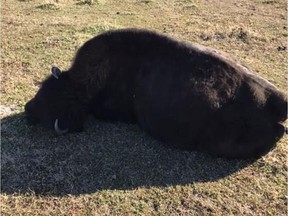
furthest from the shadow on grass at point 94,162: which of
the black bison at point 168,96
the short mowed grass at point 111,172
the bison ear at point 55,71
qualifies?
the bison ear at point 55,71

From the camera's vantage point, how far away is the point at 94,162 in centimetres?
638

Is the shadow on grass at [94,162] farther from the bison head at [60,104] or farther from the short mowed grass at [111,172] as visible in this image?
the bison head at [60,104]

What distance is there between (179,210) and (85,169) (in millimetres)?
1321

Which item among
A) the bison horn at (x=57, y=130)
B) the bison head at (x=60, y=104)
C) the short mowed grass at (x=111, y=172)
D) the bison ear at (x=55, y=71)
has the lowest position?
the short mowed grass at (x=111, y=172)

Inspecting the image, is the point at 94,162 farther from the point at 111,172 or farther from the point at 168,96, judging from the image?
the point at 168,96

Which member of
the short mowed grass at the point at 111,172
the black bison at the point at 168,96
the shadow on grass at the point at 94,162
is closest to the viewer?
the short mowed grass at the point at 111,172

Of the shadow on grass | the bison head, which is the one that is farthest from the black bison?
the shadow on grass

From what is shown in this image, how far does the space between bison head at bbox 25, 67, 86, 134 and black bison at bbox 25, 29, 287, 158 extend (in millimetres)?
14

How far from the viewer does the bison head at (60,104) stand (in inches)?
272

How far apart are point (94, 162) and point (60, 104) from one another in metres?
1.05

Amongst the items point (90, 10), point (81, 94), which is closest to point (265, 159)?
point (81, 94)

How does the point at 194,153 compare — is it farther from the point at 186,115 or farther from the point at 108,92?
the point at 108,92

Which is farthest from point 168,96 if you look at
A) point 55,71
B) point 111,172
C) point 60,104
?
point 55,71

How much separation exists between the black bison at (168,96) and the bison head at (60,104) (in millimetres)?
14
